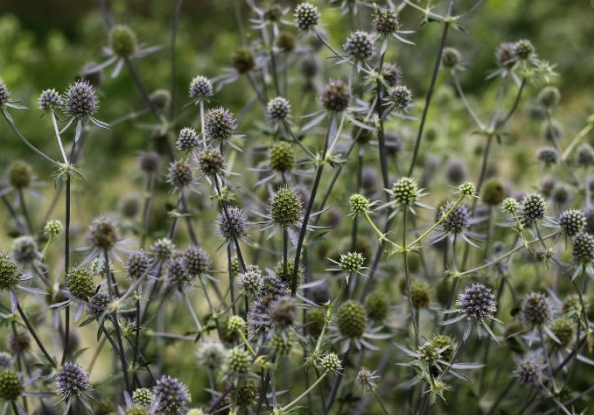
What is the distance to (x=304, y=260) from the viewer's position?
141 centimetres

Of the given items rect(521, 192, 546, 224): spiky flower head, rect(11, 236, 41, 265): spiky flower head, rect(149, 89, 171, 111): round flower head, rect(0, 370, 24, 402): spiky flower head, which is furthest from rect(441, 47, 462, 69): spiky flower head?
rect(0, 370, 24, 402): spiky flower head

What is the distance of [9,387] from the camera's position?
3.64ft

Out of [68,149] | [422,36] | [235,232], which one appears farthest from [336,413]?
[422,36]

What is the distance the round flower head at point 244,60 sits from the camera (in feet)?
5.56

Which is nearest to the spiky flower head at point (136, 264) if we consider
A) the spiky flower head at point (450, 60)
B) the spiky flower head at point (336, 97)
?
the spiky flower head at point (336, 97)

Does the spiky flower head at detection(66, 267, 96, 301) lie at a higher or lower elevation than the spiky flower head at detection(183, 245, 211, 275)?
higher

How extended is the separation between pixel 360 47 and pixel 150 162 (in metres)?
0.69

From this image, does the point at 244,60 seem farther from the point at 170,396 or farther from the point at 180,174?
the point at 170,396

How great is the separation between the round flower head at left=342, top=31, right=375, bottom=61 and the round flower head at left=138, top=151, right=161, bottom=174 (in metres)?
0.66

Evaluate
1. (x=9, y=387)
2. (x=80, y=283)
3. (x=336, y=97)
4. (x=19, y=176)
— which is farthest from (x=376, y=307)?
(x=19, y=176)

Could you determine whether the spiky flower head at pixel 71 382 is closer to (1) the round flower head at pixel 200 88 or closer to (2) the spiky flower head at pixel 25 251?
(2) the spiky flower head at pixel 25 251

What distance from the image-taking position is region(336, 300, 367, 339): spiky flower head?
1.22m

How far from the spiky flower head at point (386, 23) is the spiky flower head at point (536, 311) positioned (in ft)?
1.76

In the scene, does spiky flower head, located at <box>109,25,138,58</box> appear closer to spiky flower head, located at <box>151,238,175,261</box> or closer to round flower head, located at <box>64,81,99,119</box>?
round flower head, located at <box>64,81,99,119</box>
